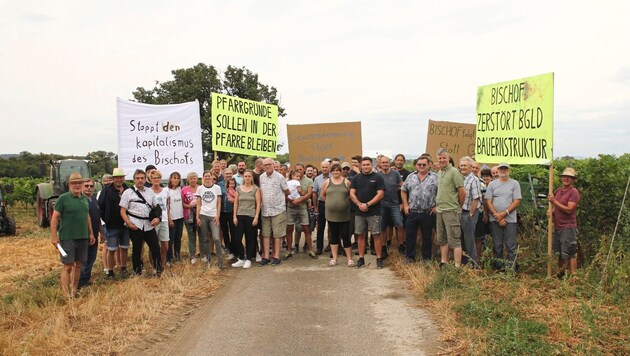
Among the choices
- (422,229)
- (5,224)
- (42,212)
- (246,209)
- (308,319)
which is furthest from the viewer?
(42,212)

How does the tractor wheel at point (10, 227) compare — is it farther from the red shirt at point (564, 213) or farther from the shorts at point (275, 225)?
the red shirt at point (564, 213)

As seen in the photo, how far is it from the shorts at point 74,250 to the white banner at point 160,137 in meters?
2.79

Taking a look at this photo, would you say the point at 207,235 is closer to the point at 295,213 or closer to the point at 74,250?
the point at 295,213

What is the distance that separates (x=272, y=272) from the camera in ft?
28.5

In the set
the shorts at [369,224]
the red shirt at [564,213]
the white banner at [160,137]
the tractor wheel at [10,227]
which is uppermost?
the white banner at [160,137]

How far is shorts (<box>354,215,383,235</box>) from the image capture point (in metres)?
8.84

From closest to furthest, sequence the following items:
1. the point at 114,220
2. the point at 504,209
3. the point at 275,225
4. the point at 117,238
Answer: the point at 504,209 → the point at 114,220 → the point at 117,238 → the point at 275,225

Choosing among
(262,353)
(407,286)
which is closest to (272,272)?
(407,286)

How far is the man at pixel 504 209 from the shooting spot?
7861 millimetres

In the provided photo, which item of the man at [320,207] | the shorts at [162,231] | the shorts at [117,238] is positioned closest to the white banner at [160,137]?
the shorts at [162,231]

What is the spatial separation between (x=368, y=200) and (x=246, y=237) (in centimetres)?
227

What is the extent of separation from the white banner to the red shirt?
627 centimetres

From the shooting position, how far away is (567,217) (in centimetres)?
752

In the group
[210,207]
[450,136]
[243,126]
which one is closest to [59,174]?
[243,126]
